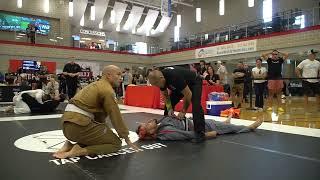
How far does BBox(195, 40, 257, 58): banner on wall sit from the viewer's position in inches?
596

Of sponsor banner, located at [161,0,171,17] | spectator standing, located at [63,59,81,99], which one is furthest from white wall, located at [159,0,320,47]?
spectator standing, located at [63,59,81,99]

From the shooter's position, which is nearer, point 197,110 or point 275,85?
point 197,110

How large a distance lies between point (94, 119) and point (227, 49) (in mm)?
14176

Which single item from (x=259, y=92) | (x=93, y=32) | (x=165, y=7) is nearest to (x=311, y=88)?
(x=259, y=92)

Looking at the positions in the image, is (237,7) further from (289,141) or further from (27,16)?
(289,141)

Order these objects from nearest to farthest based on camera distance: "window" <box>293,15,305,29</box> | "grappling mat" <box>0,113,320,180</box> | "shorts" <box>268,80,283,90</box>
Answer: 1. "grappling mat" <box>0,113,320,180</box>
2. "shorts" <box>268,80,283,90</box>
3. "window" <box>293,15,305,29</box>

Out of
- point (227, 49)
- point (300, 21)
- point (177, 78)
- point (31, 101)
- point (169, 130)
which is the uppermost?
point (300, 21)

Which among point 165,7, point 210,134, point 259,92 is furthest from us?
point 165,7

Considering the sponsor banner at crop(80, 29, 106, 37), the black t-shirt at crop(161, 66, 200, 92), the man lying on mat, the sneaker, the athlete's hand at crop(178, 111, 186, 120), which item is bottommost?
the sneaker

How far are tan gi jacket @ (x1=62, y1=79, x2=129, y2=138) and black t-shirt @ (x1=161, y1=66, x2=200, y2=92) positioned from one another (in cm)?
87

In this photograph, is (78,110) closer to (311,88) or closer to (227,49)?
(311,88)

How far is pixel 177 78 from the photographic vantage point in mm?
3562

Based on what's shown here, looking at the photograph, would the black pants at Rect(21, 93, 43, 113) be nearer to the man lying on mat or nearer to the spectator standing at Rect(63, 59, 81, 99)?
the spectator standing at Rect(63, 59, 81, 99)

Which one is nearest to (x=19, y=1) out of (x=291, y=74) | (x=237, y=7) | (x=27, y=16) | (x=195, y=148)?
(x=27, y=16)
